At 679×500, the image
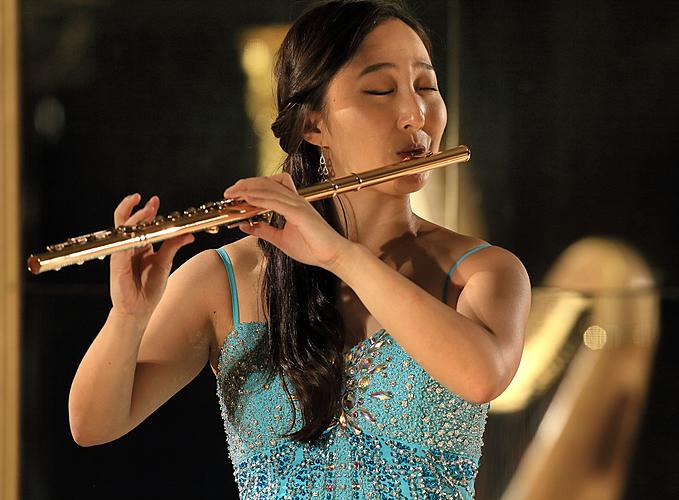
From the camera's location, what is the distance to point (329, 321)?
152 cm

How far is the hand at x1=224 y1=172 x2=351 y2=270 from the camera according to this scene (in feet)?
4.20

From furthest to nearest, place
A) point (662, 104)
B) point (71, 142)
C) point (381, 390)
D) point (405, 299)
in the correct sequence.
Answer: point (71, 142) < point (662, 104) < point (381, 390) < point (405, 299)

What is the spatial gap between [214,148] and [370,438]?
957 millimetres

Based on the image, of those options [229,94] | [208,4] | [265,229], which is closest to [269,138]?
[229,94]

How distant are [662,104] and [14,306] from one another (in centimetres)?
143

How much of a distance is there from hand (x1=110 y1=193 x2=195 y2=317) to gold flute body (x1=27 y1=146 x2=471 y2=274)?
3 centimetres

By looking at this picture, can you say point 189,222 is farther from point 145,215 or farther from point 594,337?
point 594,337

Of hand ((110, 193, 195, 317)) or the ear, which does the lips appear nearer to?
the ear

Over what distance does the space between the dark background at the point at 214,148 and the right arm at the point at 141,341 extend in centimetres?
69

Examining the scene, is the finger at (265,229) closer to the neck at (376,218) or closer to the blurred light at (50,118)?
the neck at (376,218)

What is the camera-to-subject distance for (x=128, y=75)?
224cm

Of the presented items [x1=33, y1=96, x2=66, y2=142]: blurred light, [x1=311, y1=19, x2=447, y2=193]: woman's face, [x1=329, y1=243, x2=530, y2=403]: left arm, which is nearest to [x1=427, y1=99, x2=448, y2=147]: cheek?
[x1=311, y1=19, x2=447, y2=193]: woman's face

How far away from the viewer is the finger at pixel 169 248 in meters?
1.35

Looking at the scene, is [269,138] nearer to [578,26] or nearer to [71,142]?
[71,142]
